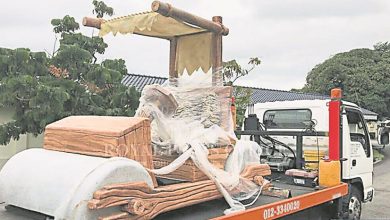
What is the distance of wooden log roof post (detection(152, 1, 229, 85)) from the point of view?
3.40 meters

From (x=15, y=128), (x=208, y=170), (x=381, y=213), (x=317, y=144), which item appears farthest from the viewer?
(x=381, y=213)

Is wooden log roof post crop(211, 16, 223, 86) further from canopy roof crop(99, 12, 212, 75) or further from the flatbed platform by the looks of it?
the flatbed platform

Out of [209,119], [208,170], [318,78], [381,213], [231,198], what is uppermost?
[318,78]

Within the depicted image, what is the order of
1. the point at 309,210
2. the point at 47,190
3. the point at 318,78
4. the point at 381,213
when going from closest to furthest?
the point at 47,190 < the point at 309,210 < the point at 381,213 < the point at 318,78

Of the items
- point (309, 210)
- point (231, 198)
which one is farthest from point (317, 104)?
point (231, 198)

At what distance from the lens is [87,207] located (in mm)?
2506

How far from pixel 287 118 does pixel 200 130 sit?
3.05 meters

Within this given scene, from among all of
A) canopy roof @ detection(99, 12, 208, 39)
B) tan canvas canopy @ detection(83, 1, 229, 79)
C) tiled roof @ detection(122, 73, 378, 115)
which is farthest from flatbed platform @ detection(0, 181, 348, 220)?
tiled roof @ detection(122, 73, 378, 115)

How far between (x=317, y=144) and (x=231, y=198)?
105 inches

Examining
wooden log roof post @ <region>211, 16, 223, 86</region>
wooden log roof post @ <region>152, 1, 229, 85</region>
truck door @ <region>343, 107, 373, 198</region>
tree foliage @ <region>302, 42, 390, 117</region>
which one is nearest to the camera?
wooden log roof post @ <region>152, 1, 229, 85</region>

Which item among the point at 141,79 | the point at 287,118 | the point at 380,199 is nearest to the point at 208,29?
the point at 287,118

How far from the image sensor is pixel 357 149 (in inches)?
239

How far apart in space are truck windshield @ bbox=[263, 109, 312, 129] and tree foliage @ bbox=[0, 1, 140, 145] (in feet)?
7.27

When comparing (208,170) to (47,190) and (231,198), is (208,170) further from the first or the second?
(47,190)
